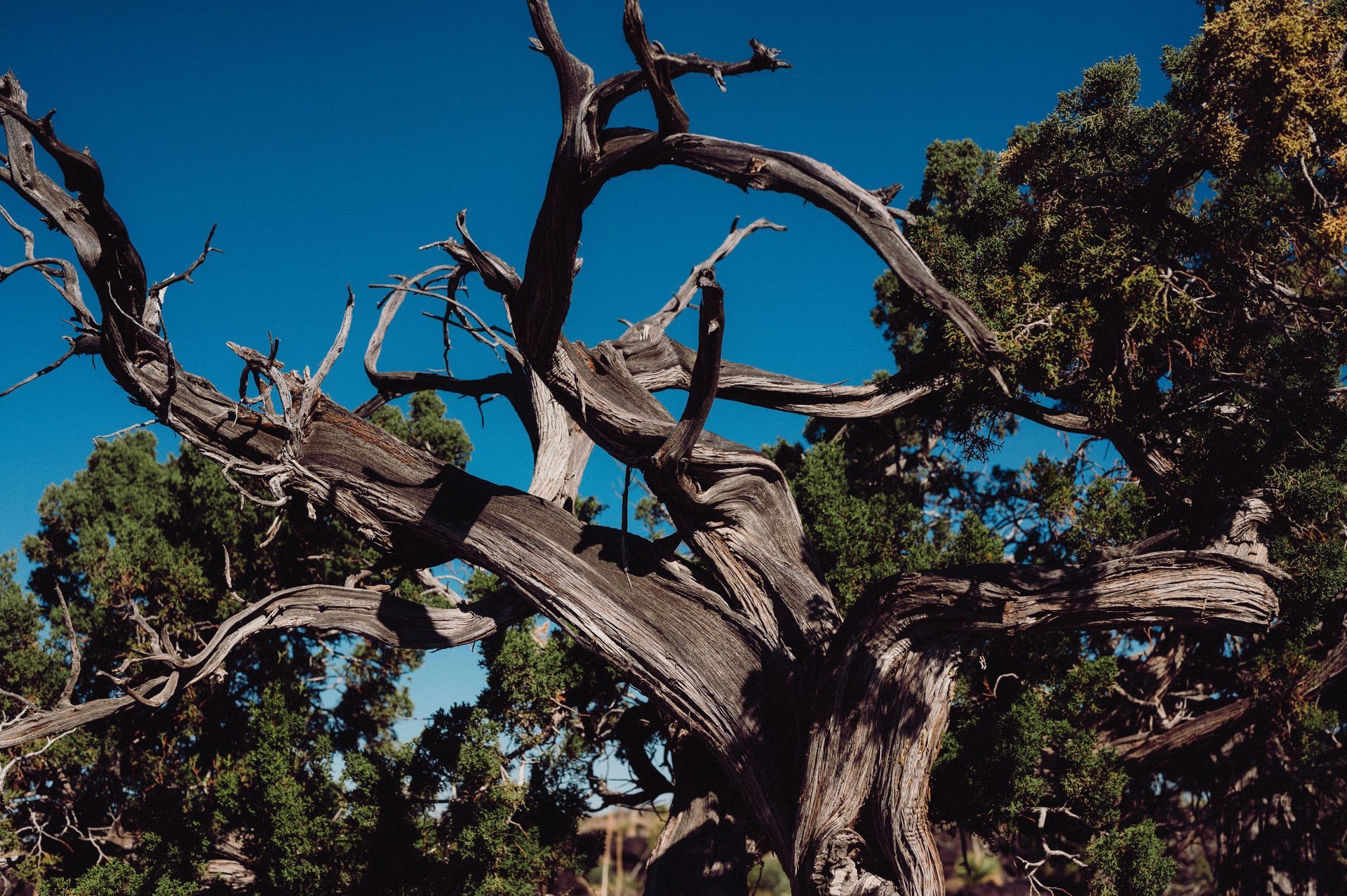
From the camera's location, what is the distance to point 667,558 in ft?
21.7

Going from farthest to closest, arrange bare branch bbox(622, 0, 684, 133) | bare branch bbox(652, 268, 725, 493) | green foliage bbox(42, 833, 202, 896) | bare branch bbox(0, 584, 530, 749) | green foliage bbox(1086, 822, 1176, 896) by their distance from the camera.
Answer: green foliage bbox(42, 833, 202, 896), green foliage bbox(1086, 822, 1176, 896), bare branch bbox(0, 584, 530, 749), bare branch bbox(652, 268, 725, 493), bare branch bbox(622, 0, 684, 133)

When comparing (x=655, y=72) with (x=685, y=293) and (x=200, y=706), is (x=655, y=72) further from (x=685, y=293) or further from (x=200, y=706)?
(x=200, y=706)

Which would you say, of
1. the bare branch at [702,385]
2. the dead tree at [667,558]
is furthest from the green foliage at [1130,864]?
the bare branch at [702,385]

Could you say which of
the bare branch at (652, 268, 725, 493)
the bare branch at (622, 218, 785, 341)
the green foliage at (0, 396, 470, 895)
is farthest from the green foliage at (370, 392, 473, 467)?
the bare branch at (652, 268, 725, 493)

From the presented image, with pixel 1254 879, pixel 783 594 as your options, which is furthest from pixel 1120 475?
pixel 783 594

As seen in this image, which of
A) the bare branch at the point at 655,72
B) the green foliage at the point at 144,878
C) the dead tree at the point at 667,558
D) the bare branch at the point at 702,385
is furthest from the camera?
the green foliage at the point at 144,878

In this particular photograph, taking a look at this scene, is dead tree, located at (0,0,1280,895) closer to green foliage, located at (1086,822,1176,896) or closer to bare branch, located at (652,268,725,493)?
bare branch, located at (652,268,725,493)

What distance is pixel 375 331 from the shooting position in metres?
7.25

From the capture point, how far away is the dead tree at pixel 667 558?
4.71 m

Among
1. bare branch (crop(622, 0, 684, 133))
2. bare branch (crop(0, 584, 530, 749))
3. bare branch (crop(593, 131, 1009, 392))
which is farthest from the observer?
bare branch (crop(0, 584, 530, 749))

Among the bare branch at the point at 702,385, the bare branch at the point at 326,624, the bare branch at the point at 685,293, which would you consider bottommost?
the bare branch at the point at 326,624

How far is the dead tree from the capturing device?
185 inches

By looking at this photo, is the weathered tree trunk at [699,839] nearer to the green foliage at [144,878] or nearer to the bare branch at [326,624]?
the bare branch at [326,624]

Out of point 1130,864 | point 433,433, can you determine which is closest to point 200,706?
point 433,433
